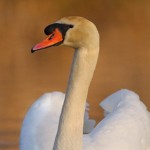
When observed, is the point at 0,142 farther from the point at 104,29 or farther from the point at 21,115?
the point at 104,29

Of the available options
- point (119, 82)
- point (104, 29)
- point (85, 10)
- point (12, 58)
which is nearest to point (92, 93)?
point (119, 82)

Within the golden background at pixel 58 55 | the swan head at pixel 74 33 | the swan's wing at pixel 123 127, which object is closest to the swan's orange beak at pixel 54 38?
the swan head at pixel 74 33

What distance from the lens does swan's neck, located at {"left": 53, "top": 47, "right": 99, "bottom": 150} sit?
2.90m

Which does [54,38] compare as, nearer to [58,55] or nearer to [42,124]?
[42,124]

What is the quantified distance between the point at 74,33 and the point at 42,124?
112 centimetres

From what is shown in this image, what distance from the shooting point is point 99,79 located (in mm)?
6762

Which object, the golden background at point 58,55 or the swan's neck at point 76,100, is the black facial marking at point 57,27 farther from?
the golden background at point 58,55

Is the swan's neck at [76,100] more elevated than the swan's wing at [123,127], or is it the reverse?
the swan's neck at [76,100]

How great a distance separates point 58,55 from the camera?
7.62 metres

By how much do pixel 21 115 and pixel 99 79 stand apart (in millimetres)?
1302

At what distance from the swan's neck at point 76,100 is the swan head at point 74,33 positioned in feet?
0.10

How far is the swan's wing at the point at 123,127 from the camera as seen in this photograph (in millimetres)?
3596

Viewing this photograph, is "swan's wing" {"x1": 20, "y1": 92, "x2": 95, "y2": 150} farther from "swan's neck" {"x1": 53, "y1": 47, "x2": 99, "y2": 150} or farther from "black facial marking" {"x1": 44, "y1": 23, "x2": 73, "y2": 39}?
"black facial marking" {"x1": 44, "y1": 23, "x2": 73, "y2": 39}

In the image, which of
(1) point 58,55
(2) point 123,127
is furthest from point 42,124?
(1) point 58,55
